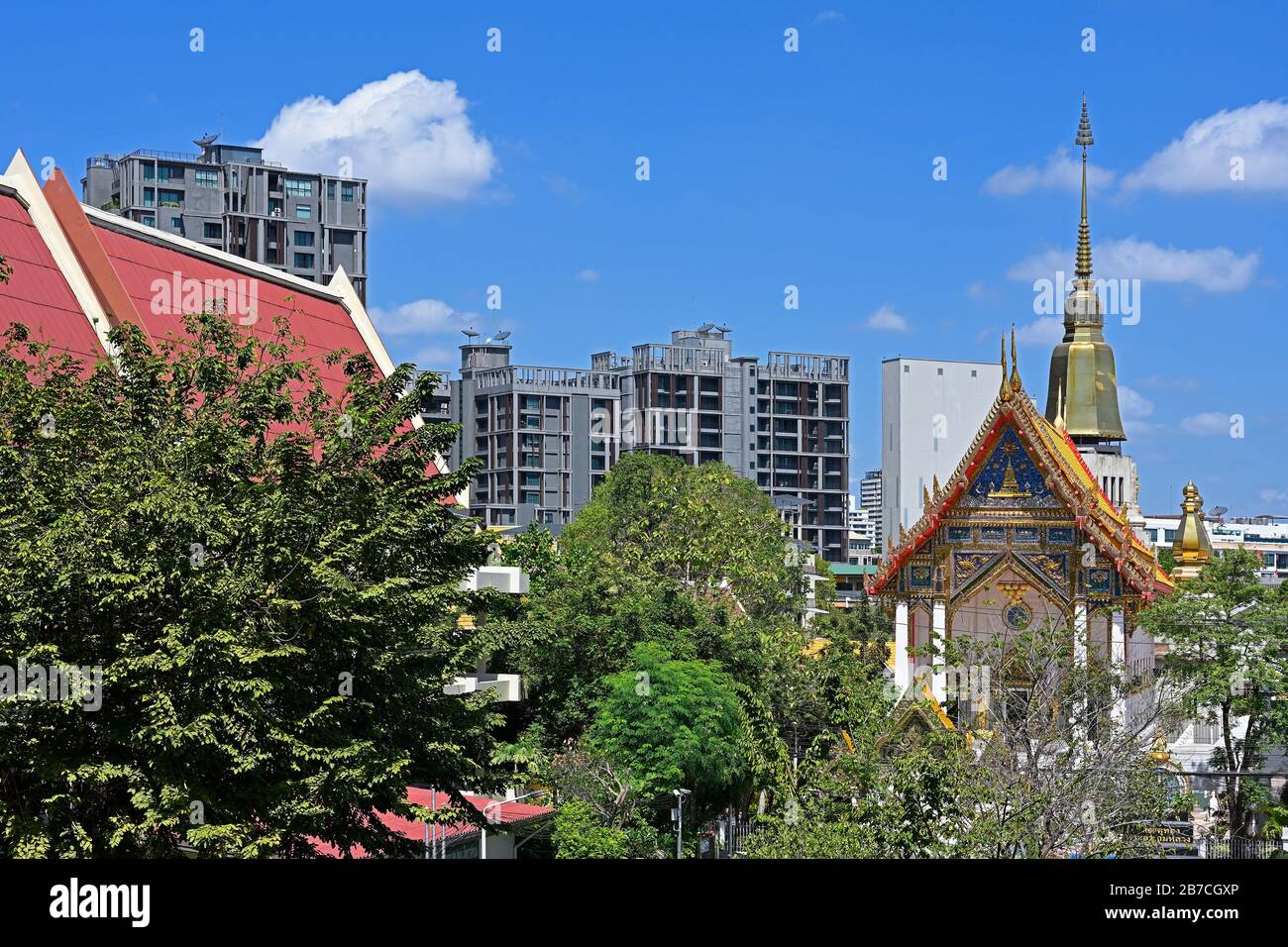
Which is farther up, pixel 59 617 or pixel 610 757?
pixel 59 617

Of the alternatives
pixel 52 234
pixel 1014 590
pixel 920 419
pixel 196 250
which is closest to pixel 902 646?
pixel 1014 590

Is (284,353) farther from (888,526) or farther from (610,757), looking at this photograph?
(888,526)

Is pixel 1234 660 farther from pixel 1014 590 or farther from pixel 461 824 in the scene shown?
pixel 461 824

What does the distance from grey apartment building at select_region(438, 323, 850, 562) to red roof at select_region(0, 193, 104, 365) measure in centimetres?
11450

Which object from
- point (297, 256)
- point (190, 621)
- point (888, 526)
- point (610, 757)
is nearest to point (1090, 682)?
point (610, 757)

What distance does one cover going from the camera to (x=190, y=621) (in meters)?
21.5

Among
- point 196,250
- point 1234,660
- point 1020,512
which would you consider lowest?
point 1234,660

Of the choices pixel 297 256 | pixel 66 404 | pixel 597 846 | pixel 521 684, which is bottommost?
pixel 597 846

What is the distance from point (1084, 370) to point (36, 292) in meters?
37.8

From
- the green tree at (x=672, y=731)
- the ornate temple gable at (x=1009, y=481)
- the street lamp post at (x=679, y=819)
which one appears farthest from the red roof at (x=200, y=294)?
the ornate temple gable at (x=1009, y=481)

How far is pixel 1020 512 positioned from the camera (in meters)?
52.1

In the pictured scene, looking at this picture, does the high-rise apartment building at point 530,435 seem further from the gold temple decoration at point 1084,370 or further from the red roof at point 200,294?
the red roof at point 200,294
